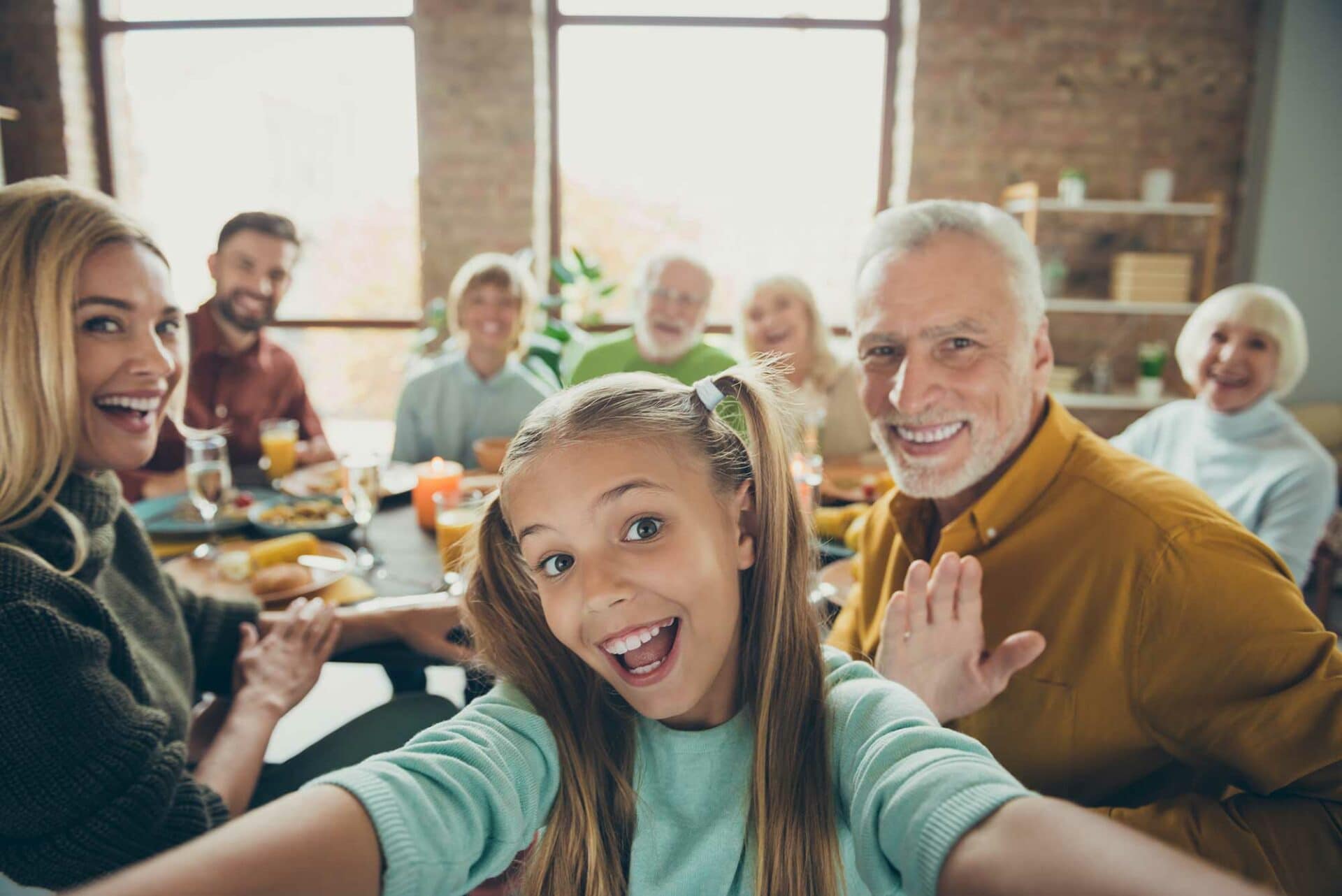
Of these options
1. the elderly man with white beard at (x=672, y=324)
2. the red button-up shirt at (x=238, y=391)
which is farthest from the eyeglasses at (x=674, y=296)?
the red button-up shirt at (x=238, y=391)

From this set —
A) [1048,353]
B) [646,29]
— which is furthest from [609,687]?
[646,29]

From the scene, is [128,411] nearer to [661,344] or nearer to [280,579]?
[280,579]

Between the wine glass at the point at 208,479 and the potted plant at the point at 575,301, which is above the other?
the potted plant at the point at 575,301

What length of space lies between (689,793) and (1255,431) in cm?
231

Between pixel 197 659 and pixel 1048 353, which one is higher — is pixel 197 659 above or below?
below

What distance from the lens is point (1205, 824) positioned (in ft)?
2.87

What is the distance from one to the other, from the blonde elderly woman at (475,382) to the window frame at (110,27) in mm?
1626

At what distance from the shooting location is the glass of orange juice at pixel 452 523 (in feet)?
5.57

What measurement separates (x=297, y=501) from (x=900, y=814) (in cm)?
195

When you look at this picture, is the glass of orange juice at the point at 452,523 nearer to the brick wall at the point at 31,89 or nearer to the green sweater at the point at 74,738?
the green sweater at the point at 74,738

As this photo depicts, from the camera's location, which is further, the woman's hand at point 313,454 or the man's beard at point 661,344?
the man's beard at point 661,344

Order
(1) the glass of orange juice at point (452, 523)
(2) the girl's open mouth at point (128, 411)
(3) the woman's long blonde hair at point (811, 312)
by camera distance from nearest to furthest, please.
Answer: (2) the girl's open mouth at point (128, 411)
(1) the glass of orange juice at point (452, 523)
(3) the woman's long blonde hair at point (811, 312)

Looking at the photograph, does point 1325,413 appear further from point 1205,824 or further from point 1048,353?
point 1205,824

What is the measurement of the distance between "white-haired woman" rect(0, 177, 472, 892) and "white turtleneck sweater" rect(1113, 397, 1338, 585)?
2126 mm
